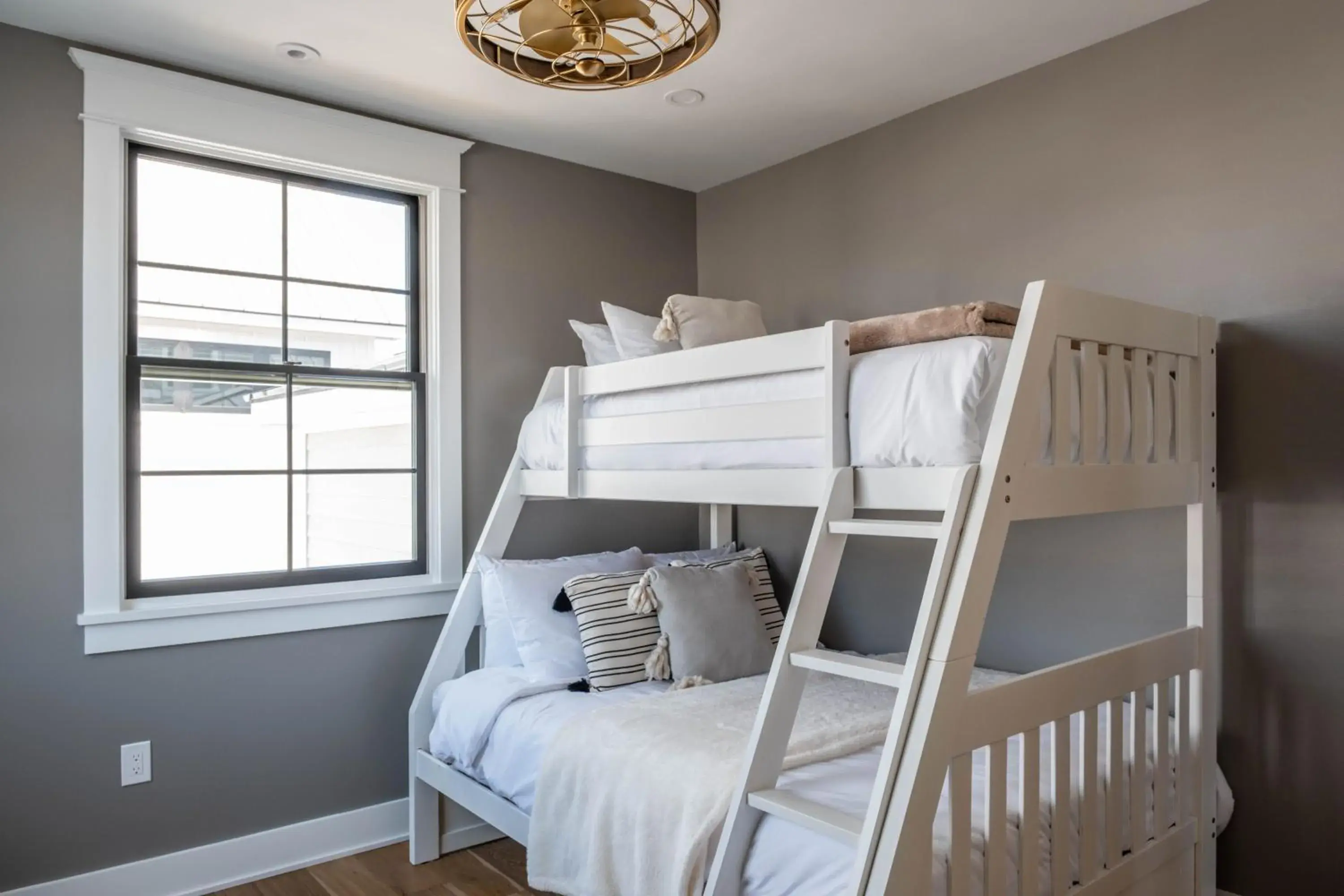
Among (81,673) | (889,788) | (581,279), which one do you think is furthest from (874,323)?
(81,673)

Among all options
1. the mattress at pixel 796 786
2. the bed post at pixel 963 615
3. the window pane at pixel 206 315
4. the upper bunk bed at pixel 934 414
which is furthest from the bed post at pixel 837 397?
the window pane at pixel 206 315

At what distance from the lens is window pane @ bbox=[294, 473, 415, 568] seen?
2980mm

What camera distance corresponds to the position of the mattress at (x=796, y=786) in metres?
1.61

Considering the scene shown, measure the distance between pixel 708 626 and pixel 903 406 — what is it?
1194 mm

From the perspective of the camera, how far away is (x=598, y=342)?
10.7 feet

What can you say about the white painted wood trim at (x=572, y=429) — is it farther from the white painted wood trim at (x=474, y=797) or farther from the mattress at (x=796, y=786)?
the white painted wood trim at (x=474, y=797)

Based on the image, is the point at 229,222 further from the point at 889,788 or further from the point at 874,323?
the point at 889,788

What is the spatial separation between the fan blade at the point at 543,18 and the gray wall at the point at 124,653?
5.12 ft

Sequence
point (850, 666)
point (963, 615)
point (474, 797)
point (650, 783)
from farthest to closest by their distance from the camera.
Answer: point (474, 797) → point (650, 783) → point (850, 666) → point (963, 615)

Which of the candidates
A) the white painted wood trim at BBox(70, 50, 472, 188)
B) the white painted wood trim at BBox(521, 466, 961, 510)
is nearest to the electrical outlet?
the white painted wood trim at BBox(521, 466, 961, 510)

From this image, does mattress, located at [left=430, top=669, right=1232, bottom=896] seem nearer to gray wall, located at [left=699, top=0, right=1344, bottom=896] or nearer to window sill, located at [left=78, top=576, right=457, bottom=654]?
gray wall, located at [left=699, top=0, right=1344, bottom=896]

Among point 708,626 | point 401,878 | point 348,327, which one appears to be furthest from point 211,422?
point 708,626

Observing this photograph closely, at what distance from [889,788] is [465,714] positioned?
5.12ft

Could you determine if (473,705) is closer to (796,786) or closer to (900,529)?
(796,786)
